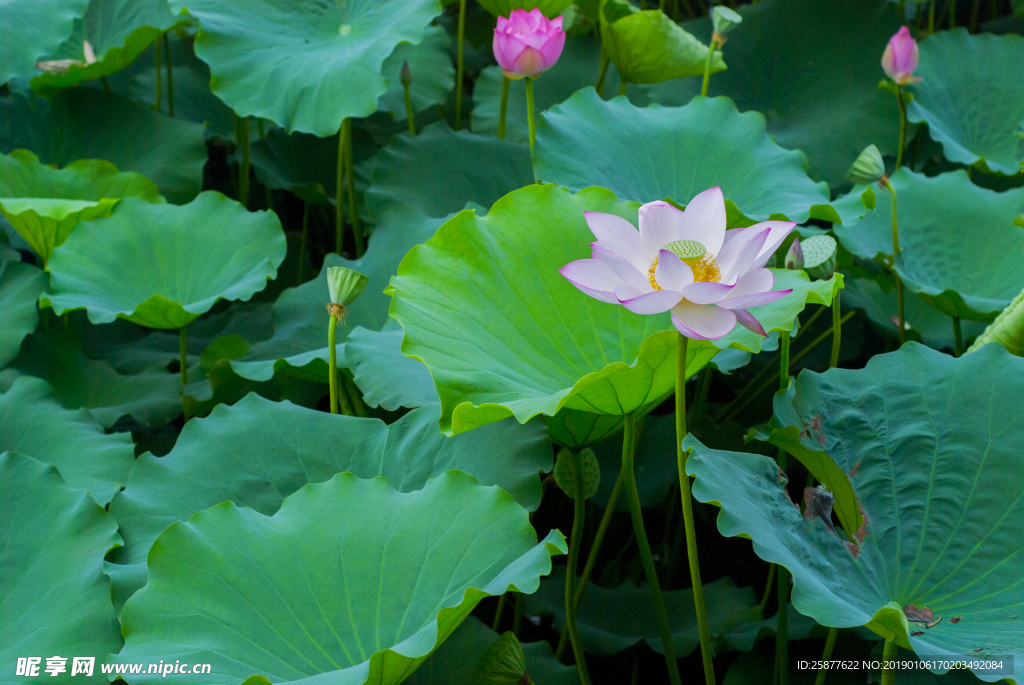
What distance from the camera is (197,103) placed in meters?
2.30

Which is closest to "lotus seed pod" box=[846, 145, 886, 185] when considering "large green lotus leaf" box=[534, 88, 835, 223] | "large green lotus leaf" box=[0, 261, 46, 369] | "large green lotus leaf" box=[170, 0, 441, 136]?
"large green lotus leaf" box=[534, 88, 835, 223]

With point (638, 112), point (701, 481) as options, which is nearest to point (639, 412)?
point (701, 481)

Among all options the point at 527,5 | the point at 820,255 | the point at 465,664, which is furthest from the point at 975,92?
the point at 465,664

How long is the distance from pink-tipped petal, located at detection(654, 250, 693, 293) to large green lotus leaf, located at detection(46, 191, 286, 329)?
37.3 inches

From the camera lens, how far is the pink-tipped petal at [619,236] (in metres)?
0.80

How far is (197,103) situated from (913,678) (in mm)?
2252

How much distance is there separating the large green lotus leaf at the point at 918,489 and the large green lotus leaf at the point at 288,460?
0.27 m

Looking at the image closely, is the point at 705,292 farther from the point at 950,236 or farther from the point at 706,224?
the point at 950,236

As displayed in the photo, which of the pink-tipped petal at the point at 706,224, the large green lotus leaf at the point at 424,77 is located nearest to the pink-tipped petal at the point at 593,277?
the pink-tipped petal at the point at 706,224

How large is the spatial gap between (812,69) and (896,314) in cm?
85

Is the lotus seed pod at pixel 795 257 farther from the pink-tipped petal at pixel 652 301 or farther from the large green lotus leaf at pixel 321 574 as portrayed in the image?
the large green lotus leaf at pixel 321 574

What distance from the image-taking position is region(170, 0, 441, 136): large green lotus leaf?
1.51 metres

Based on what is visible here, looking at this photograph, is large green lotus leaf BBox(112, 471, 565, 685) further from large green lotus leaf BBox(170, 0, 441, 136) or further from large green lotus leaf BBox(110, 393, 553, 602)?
large green lotus leaf BBox(170, 0, 441, 136)

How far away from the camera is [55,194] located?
1.72 meters
